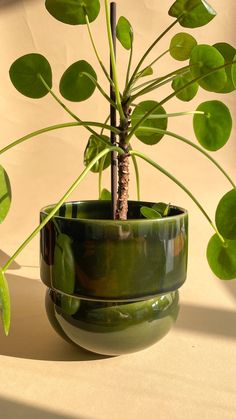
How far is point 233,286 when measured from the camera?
1.11 meters

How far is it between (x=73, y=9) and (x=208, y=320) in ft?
1.98

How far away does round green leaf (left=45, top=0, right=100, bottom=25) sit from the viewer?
684mm

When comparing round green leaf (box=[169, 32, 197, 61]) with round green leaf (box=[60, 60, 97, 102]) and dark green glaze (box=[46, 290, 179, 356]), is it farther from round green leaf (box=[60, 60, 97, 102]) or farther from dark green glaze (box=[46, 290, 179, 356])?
dark green glaze (box=[46, 290, 179, 356])

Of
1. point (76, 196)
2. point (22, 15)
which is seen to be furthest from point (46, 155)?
point (22, 15)

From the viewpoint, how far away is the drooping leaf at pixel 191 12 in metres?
0.66

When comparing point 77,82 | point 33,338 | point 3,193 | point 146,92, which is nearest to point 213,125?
point 146,92

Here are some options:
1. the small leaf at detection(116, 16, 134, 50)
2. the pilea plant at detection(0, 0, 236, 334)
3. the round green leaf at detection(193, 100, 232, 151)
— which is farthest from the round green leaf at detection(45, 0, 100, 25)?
the round green leaf at detection(193, 100, 232, 151)

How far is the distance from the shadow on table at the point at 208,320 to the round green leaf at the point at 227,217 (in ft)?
0.83

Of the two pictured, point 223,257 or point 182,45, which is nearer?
point 223,257

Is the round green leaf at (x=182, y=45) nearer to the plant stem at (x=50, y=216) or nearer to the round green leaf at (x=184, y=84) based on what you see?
the round green leaf at (x=184, y=84)

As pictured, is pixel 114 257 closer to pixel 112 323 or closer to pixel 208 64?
pixel 112 323

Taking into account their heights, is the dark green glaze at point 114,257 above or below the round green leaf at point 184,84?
below

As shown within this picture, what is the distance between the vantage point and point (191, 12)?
67cm

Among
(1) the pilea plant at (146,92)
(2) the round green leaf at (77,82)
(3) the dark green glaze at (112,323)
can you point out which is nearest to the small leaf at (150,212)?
(1) the pilea plant at (146,92)
